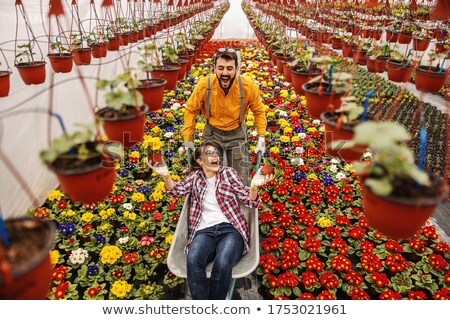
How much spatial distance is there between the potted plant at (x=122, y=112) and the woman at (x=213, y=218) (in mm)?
688

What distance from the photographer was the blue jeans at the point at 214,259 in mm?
2037

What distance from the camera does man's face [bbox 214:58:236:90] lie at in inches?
107

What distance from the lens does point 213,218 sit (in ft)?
8.08

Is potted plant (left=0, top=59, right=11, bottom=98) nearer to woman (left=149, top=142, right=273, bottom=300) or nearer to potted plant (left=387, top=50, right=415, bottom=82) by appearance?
woman (left=149, top=142, right=273, bottom=300)

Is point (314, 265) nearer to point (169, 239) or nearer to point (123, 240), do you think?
point (169, 239)

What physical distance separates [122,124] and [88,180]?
1.04 ft

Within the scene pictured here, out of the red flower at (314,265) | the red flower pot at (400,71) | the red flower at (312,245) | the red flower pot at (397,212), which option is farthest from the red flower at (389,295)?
the red flower pot at (400,71)

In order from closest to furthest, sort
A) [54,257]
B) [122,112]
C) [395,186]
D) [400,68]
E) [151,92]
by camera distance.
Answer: [395,186]
[122,112]
[151,92]
[400,68]
[54,257]

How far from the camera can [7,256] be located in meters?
0.92

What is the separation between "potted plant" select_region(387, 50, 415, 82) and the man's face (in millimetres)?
Result: 1284

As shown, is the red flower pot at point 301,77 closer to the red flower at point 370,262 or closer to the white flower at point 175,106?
the red flower at point 370,262

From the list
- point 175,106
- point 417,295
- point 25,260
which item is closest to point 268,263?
point 417,295

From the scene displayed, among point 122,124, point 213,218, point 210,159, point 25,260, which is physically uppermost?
point 122,124

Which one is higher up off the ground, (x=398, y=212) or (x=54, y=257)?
(x=398, y=212)
